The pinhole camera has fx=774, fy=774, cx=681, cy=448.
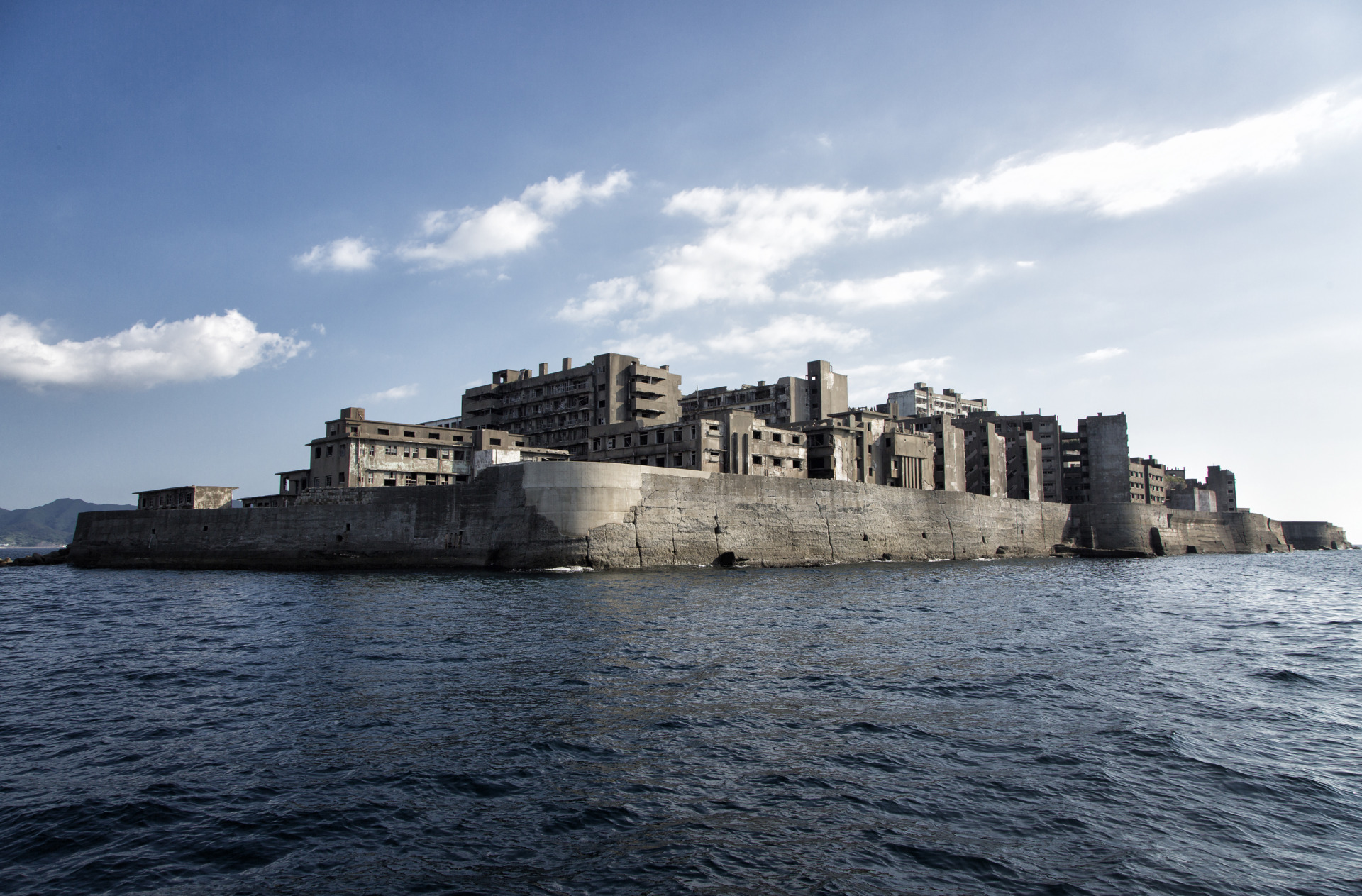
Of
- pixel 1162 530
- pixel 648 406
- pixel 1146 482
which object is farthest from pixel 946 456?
pixel 1146 482

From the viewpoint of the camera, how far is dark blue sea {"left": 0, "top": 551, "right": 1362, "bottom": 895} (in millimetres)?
8172

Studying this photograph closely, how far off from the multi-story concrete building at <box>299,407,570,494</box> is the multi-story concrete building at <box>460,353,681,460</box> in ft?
26.3

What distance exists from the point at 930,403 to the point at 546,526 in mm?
120784

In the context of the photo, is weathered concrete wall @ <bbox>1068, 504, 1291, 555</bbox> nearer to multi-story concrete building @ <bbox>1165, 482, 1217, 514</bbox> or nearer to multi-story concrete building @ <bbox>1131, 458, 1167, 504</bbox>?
multi-story concrete building @ <bbox>1131, 458, 1167, 504</bbox>

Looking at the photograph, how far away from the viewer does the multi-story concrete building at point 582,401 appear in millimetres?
97625

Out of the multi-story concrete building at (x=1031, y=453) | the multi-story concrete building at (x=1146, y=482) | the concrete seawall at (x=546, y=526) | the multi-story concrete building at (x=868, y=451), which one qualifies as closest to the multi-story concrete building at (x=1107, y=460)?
the multi-story concrete building at (x=1031, y=453)

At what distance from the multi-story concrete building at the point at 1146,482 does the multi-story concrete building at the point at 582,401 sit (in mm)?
93084

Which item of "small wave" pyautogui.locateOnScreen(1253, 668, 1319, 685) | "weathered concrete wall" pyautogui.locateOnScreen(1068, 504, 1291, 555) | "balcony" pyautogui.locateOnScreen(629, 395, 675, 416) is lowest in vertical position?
"small wave" pyautogui.locateOnScreen(1253, 668, 1319, 685)

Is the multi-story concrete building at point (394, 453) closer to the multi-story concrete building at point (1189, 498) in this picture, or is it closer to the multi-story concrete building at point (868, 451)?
the multi-story concrete building at point (868, 451)

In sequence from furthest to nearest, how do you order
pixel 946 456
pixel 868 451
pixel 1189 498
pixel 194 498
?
pixel 1189 498, pixel 946 456, pixel 868 451, pixel 194 498

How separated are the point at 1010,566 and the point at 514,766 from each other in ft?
221

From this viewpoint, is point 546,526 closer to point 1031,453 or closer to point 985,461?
point 985,461

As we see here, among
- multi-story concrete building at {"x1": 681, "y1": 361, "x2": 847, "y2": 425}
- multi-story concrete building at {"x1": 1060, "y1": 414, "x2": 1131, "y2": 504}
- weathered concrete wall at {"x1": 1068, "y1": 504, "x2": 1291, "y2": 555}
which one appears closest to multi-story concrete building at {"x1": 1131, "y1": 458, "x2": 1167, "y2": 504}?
weathered concrete wall at {"x1": 1068, "y1": 504, "x2": 1291, "y2": 555}

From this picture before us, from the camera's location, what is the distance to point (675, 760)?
37.6ft
